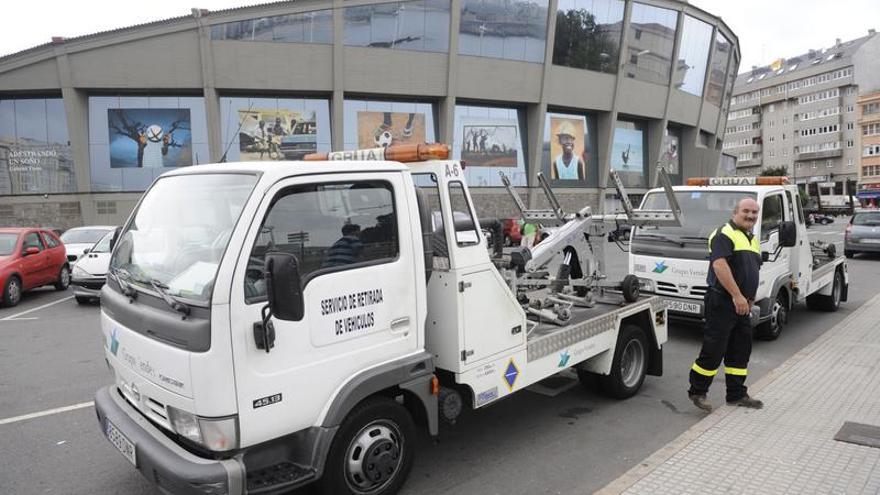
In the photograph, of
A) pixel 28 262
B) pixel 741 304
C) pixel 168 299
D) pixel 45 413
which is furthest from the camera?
pixel 28 262

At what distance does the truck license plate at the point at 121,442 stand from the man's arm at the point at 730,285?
4.47 metres

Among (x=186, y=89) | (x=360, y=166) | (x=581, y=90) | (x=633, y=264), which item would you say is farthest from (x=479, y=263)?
(x=581, y=90)

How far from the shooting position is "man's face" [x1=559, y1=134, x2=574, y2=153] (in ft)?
116

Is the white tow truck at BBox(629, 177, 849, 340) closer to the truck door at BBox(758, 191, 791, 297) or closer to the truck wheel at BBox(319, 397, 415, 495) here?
the truck door at BBox(758, 191, 791, 297)

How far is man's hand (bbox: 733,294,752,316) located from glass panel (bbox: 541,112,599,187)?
98.9 ft

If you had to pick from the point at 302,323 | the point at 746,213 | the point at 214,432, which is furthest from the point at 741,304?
the point at 214,432

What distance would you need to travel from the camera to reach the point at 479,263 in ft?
12.6

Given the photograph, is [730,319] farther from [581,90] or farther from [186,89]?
[581,90]

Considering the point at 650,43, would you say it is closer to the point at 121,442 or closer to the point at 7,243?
the point at 7,243

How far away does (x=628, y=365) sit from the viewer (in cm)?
564

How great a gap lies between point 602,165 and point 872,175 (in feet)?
199

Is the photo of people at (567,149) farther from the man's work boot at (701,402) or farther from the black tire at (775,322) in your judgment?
the man's work boot at (701,402)

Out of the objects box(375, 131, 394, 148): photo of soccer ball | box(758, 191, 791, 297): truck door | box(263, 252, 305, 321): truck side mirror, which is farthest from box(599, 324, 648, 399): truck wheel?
box(375, 131, 394, 148): photo of soccer ball

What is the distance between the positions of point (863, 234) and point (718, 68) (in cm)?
3071
